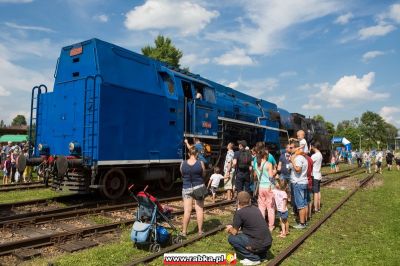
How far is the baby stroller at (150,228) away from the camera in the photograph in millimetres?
6461

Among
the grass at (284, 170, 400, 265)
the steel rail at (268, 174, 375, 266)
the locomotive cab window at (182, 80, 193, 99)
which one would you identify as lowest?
the grass at (284, 170, 400, 265)

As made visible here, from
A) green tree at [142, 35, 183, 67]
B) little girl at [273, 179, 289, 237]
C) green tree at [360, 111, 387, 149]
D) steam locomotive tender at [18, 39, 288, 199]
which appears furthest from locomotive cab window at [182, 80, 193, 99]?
green tree at [360, 111, 387, 149]

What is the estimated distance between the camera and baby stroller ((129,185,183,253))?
6.46 meters

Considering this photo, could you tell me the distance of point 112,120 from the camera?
34.4 feet

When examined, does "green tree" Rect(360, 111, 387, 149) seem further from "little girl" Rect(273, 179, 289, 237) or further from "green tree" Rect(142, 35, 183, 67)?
"little girl" Rect(273, 179, 289, 237)

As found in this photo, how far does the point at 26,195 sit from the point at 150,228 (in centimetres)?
803

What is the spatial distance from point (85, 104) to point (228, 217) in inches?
200

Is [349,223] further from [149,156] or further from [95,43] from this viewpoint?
[95,43]

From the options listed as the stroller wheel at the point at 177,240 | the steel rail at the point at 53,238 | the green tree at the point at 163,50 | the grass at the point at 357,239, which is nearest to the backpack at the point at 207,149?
the grass at the point at 357,239

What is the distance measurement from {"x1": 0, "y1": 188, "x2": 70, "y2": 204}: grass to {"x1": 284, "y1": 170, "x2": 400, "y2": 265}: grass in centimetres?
862

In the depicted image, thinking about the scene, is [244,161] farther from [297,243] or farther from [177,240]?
[177,240]

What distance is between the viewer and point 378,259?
6.45m

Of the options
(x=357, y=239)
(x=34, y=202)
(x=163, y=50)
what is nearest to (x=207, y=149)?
(x=34, y=202)

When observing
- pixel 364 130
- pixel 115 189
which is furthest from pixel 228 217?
pixel 364 130
